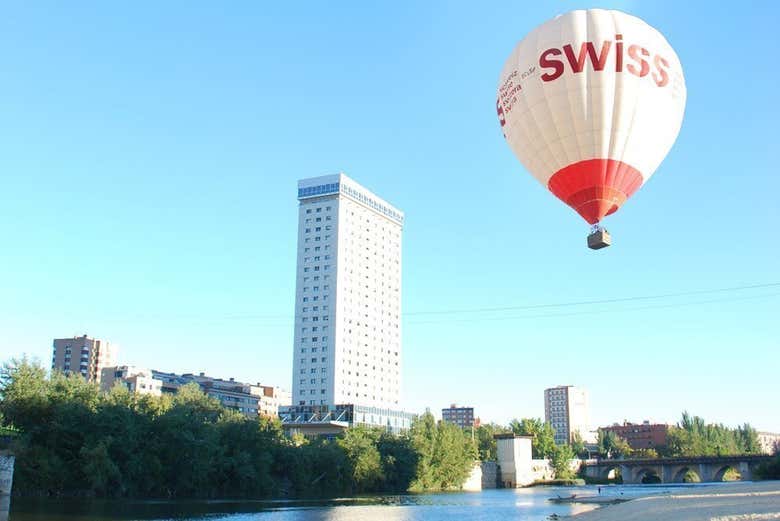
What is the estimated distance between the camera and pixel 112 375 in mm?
169875

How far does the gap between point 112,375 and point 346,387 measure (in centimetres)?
5927

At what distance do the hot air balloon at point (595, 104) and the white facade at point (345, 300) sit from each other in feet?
405

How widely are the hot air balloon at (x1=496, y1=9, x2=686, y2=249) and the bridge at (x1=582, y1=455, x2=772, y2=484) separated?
114m

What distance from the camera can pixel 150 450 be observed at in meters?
63.7

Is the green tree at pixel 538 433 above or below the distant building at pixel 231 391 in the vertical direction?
below

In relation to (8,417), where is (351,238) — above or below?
above

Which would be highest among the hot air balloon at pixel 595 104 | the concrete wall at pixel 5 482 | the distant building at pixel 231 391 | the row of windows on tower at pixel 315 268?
the row of windows on tower at pixel 315 268

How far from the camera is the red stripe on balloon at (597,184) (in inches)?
1215

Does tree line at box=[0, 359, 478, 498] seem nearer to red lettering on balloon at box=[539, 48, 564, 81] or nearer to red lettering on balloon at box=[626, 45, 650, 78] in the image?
red lettering on balloon at box=[539, 48, 564, 81]

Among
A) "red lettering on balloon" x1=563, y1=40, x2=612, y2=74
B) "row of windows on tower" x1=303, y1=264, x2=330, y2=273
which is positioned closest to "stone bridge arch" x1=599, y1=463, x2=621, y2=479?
"row of windows on tower" x1=303, y1=264, x2=330, y2=273

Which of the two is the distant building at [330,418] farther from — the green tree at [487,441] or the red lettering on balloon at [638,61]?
the red lettering on balloon at [638,61]

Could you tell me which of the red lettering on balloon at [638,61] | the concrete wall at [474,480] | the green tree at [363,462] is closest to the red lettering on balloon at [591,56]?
the red lettering on balloon at [638,61]

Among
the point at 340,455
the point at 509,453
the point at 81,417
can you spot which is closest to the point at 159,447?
the point at 81,417

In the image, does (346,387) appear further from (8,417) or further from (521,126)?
(521,126)
